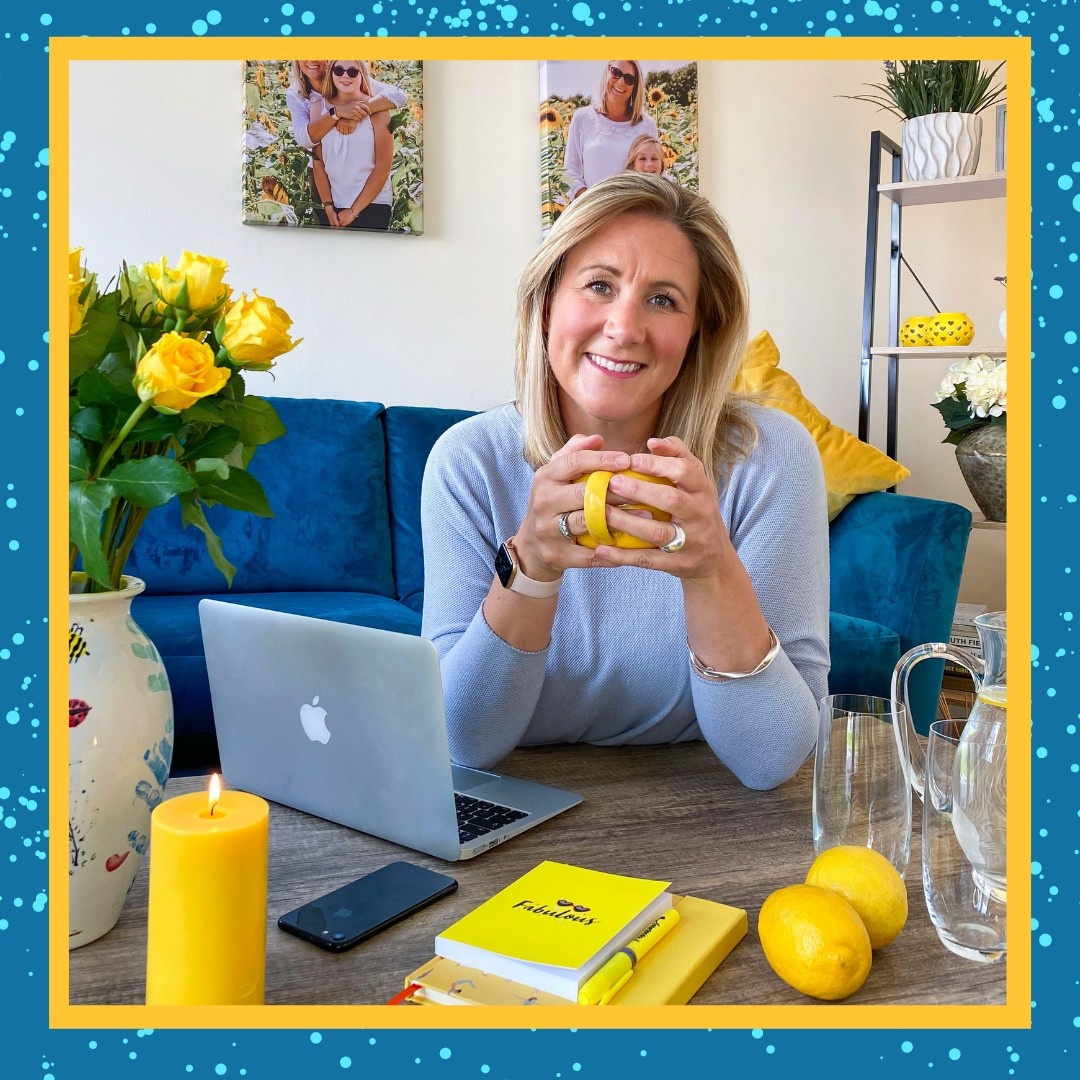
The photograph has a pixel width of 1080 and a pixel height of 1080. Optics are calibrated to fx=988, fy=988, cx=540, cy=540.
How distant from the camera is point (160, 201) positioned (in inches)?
109

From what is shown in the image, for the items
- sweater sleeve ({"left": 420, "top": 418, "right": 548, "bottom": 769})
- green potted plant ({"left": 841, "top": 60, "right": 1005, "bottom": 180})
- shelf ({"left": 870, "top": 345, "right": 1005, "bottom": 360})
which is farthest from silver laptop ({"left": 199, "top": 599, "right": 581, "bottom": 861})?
green potted plant ({"left": 841, "top": 60, "right": 1005, "bottom": 180})

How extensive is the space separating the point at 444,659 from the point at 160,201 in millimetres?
2152

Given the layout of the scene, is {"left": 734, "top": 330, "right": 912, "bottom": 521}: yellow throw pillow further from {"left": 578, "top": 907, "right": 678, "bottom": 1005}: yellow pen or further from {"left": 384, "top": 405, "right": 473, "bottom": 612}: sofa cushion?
{"left": 578, "top": 907, "right": 678, "bottom": 1005}: yellow pen

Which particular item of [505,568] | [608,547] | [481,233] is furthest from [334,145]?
[608,547]

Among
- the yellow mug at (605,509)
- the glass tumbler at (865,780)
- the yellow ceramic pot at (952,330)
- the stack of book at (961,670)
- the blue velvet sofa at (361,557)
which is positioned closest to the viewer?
the glass tumbler at (865,780)

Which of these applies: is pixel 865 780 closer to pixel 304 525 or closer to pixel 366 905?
pixel 366 905

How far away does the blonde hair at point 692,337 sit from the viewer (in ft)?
4.29

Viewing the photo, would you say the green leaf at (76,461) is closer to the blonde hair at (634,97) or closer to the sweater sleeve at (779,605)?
the sweater sleeve at (779,605)

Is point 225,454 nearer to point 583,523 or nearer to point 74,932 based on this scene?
point 74,932

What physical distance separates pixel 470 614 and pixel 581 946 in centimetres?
69

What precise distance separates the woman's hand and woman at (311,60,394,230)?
2.18 metres

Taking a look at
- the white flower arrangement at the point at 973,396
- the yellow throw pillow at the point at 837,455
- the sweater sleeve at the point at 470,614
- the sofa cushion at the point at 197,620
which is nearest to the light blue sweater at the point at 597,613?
the sweater sleeve at the point at 470,614

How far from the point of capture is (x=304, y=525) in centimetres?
258

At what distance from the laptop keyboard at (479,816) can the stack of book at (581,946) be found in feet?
0.46
